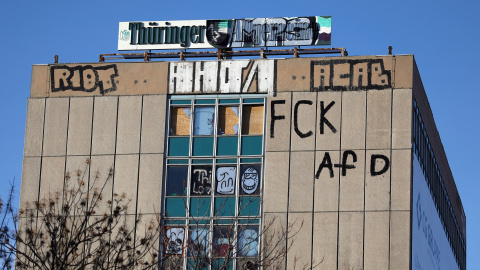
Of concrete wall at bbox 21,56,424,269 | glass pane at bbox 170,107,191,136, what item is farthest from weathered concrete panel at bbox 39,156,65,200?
glass pane at bbox 170,107,191,136

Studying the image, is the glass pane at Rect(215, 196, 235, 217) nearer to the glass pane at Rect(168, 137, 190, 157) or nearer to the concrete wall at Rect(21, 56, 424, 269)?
the concrete wall at Rect(21, 56, 424, 269)

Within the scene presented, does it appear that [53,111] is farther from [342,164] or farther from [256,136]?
[342,164]

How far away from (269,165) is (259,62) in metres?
4.89

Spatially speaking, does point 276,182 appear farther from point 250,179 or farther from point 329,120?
point 329,120

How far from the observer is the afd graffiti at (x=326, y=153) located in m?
49.6

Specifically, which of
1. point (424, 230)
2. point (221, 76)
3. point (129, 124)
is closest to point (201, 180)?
point (129, 124)

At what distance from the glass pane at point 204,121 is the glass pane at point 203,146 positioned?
0.35 meters

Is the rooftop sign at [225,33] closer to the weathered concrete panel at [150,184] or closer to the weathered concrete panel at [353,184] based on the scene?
the weathered concrete panel at [150,184]

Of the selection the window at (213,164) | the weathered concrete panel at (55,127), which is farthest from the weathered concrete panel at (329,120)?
the weathered concrete panel at (55,127)

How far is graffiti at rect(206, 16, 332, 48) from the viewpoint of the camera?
53469 mm

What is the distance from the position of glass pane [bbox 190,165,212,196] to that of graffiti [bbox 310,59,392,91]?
5872 millimetres

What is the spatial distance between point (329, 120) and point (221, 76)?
5386 mm

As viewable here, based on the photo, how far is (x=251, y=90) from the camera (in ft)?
170

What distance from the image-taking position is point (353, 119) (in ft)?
165
